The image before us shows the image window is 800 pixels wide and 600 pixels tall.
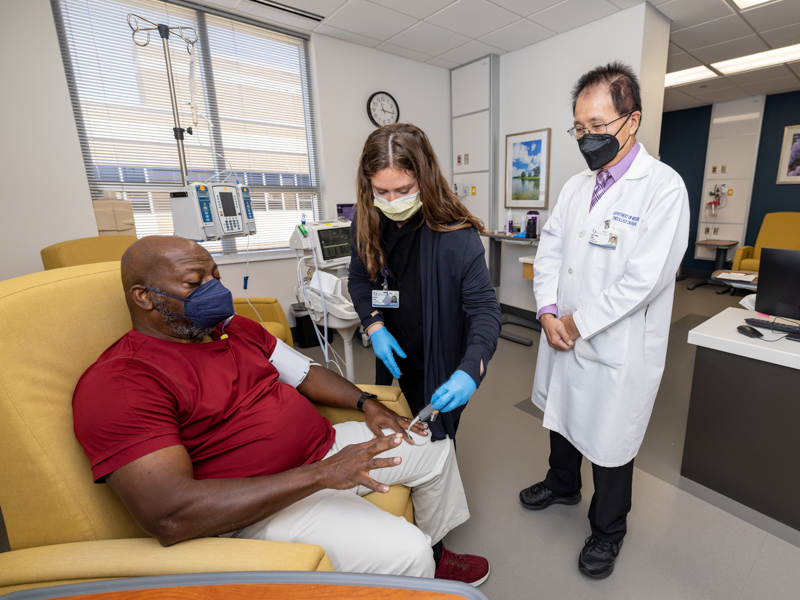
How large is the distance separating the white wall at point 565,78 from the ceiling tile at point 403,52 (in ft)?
2.56

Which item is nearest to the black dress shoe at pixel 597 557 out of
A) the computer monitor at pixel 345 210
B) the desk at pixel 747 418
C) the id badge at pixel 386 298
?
the desk at pixel 747 418

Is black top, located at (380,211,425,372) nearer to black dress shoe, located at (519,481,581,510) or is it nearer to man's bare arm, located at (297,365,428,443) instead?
man's bare arm, located at (297,365,428,443)

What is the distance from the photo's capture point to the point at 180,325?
3.33 ft

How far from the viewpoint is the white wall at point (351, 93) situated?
3.54 meters

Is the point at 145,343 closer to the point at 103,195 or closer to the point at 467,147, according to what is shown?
the point at 103,195

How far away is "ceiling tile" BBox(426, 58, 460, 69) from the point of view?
4.05 metres

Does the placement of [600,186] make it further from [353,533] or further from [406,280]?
[353,533]

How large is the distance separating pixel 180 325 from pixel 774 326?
2100 mm

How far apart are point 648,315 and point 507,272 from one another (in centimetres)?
310

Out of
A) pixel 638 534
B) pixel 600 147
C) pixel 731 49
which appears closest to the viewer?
pixel 600 147

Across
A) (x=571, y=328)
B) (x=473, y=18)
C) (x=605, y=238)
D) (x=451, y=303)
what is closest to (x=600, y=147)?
(x=605, y=238)

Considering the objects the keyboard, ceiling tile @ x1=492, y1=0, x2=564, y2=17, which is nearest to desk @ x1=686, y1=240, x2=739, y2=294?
ceiling tile @ x1=492, y1=0, x2=564, y2=17

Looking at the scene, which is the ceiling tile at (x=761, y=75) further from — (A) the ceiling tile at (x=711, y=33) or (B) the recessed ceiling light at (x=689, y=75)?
(A) the ceiling tile at (x=711, y=33)

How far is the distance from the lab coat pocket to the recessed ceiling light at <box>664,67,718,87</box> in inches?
175
